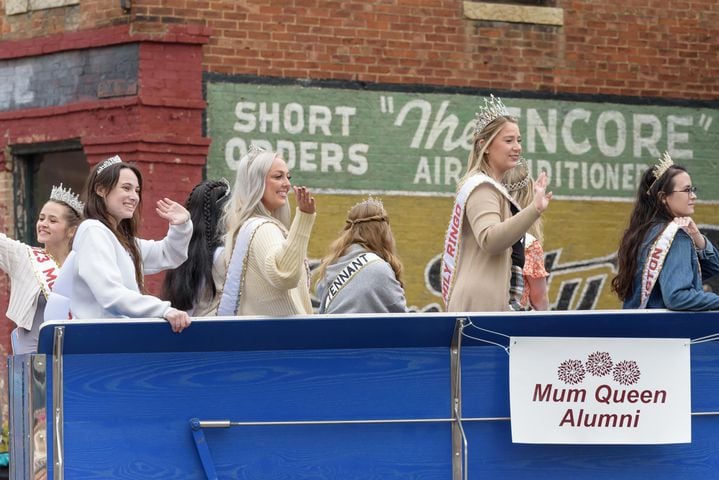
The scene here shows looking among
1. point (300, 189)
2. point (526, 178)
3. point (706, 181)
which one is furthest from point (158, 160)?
point (300, 189)

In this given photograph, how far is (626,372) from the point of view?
6.04 meters

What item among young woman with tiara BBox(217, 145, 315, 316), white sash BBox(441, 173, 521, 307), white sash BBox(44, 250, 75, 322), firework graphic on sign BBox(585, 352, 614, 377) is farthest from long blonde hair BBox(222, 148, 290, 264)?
firework graphic on sign BBox(585, 352, 614, 377)

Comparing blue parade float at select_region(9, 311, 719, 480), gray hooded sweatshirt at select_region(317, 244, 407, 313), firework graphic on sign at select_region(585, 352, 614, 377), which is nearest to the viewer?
blue parade float at select_region(9, 311, 719, 480)

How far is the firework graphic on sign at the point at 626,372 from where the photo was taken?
6.02 metres

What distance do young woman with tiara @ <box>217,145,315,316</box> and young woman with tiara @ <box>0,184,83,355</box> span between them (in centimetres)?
166

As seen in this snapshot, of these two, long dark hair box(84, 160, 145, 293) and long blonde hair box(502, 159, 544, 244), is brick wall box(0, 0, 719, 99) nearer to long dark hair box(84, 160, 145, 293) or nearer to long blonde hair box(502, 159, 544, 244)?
long blonde hair box(502, 159, 544, 244)

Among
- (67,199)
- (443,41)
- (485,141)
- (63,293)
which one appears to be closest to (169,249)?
(63,293)

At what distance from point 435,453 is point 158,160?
6866mm

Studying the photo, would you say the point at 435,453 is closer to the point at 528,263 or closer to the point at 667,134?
the point at 528,263

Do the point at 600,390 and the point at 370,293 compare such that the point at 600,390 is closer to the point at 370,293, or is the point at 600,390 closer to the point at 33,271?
the point at 370,293

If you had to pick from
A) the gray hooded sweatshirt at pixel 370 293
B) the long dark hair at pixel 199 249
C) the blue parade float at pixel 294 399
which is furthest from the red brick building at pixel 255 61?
the blue parade float at pixel 294 399

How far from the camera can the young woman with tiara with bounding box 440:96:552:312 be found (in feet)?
22.0

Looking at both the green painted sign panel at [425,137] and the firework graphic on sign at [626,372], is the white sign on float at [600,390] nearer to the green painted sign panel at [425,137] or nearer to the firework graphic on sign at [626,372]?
the firework graphic on sign at [626,372]

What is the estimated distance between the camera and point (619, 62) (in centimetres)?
1371
